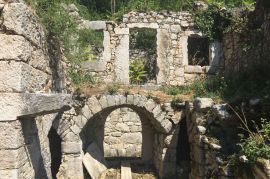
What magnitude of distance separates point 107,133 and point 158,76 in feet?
10.7

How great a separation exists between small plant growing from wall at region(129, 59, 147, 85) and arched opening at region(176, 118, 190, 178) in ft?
13.4

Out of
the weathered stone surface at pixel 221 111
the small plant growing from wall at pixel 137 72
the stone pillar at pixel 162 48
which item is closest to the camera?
Result: the weathered stone surface at pixel 221 111

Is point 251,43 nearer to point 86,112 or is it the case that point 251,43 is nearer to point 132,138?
point 86,112

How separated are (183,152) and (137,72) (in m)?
4.57

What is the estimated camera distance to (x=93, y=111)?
29.8ft

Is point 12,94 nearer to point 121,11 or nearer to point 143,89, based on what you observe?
point 143,89

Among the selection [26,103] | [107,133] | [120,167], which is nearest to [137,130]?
[107,133]

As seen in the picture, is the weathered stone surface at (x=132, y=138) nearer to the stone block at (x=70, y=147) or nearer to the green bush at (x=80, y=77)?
the green bush at (x=80, y=77)

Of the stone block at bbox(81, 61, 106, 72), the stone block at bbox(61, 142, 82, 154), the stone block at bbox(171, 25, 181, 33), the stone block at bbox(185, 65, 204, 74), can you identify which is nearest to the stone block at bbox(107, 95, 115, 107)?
the stone block at bbox(61, 142, 82, 154)

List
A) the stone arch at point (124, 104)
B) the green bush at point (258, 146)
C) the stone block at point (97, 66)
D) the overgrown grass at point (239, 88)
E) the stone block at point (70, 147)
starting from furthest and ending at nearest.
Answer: the stone block at point (97, 66) < the stone arch at point (124, 104) < the stone block at point (70, 147) < the overgrown grass at point (239, 88) < the green bush at point (258, 146)

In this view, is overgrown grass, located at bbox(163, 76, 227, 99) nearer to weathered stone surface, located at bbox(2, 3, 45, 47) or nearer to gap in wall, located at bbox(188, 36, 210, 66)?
gap in wall, located at bbox(188, 36, 210, 66)

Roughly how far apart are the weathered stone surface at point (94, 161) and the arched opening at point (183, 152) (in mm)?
2366

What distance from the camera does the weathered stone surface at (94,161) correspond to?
31.9 feet

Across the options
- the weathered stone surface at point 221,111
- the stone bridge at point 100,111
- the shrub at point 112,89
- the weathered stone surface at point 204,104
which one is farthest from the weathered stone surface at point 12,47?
the shrub at point 112,89
